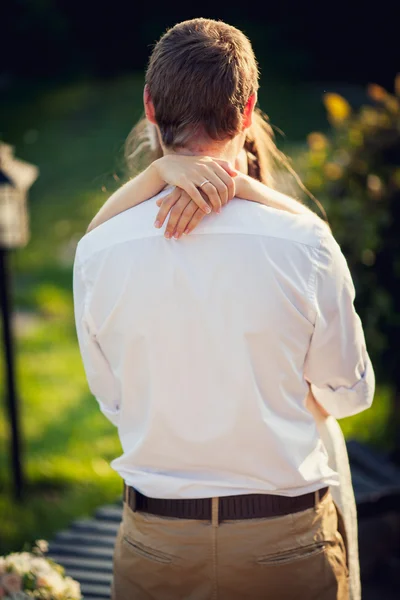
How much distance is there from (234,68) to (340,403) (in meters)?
0.70

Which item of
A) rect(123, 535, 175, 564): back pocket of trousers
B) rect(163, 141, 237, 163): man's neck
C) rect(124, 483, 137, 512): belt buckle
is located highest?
rect(163, 141, 237, 163): man's neck

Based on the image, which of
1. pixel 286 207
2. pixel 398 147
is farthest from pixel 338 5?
pixel 286 207

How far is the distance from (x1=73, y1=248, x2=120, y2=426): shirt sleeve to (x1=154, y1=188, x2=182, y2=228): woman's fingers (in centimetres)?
21

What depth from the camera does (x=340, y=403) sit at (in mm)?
1559

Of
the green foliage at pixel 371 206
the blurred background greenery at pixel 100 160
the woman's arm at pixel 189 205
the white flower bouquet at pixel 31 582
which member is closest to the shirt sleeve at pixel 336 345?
the woman's arm at pixel 189 205

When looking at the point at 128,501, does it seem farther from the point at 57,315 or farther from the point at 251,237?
the point at 57,315

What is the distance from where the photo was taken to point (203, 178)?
1.35m

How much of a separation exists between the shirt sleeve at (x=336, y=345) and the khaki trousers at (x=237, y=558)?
0.72 ft

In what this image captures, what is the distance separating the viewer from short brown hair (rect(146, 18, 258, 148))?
4.35ft

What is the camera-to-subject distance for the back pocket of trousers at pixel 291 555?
56.6 inches

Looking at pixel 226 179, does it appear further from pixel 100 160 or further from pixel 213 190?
pixel 100 160

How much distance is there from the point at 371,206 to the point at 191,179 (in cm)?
188

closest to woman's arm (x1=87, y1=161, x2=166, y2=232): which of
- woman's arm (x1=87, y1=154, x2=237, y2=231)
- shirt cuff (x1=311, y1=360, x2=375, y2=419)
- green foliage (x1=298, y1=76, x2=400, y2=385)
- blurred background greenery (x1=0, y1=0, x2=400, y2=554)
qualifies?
woman's arm (x1=87, y1=154, x2=237, y2=231)

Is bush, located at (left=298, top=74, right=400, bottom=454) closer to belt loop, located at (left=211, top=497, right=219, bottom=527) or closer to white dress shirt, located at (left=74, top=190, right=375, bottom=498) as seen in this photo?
white dress shirt, located at (left=74, top=190, right=375, bottom=498)
